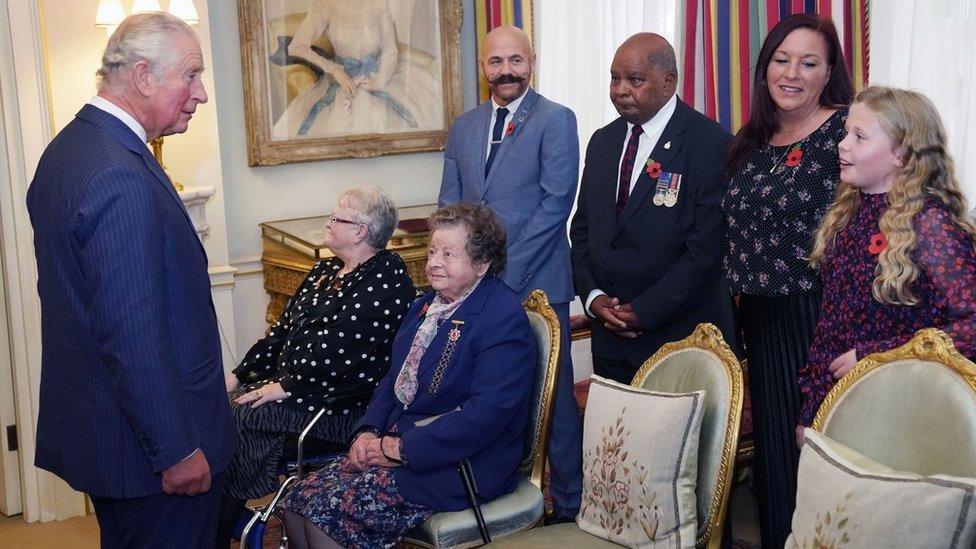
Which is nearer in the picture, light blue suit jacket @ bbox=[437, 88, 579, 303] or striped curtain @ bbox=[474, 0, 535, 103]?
light blue suit jacket @ bbox=[437, 88, 579, 303]

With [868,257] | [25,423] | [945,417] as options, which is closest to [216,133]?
[25,423]

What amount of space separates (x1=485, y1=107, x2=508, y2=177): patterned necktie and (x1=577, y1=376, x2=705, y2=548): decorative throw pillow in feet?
4.45

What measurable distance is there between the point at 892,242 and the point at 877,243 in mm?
90

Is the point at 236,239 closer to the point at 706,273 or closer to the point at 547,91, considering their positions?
the point at 547,91

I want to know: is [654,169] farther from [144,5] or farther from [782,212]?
[144,5]

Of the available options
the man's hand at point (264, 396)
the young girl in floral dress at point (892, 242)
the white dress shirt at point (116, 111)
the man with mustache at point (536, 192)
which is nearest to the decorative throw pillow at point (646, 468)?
the young girl in floral dress at point (892, 242)

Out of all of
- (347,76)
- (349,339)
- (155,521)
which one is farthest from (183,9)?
(155,521)

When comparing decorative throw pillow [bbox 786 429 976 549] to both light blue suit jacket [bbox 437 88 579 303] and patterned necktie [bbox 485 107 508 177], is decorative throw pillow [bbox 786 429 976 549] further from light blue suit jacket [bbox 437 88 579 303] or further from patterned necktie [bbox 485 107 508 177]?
patterned necktie [bbox 485 107 508 177]

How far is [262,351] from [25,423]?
1315mm

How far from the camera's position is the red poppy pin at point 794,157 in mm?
2697

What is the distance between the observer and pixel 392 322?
326cm

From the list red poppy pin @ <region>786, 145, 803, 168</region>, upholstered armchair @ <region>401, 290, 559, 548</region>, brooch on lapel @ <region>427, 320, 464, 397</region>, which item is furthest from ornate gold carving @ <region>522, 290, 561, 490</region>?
red poppy pin @ <region>786, 145, 803, 168</region>

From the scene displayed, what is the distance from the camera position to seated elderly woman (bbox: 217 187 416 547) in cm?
321

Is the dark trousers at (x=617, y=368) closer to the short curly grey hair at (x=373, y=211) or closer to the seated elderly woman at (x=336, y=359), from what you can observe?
the seated elderly woman at (x=336, y=359)
